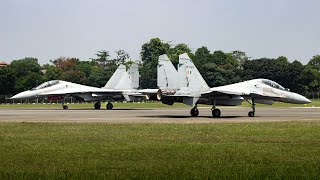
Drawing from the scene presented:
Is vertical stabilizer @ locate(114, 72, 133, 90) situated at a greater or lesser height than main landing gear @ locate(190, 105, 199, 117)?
greater

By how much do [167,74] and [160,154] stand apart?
25019 mm

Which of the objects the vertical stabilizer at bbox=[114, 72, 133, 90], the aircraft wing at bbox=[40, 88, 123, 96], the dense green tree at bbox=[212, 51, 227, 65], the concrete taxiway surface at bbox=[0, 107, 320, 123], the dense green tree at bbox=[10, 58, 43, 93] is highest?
the dense green tree at bbox=[212, 51, 227, 65]

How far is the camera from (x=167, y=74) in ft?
133

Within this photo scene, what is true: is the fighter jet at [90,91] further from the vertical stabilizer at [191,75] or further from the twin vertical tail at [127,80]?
the vertical stabilizer at [191,75]

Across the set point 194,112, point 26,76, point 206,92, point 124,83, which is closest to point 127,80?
point 124,83

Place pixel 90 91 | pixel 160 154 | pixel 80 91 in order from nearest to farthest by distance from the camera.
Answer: pixel 160 154 < pixel 80 91 < pixel 90 91

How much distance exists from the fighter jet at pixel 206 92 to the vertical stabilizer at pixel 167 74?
641 millimetres

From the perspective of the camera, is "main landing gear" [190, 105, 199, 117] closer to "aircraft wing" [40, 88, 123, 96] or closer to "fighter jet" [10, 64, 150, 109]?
"fighter jet" [10, 64, 150, 109]

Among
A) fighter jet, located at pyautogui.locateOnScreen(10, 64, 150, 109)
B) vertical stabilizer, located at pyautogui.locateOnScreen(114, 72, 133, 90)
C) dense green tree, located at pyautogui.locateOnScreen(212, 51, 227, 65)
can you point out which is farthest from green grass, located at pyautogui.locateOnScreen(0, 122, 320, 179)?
dense green tree, located at pyautogui.locateOnScreen(212, 51, 227, 65)

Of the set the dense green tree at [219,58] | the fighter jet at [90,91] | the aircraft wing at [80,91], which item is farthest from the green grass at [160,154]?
the dense green tree at [219,58]

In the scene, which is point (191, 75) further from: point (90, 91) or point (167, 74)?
point (90, 91)

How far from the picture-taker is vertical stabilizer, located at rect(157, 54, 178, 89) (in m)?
40.2

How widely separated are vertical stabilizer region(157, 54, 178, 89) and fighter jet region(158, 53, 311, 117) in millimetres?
641

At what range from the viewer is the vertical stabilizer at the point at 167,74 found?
4016 cm
